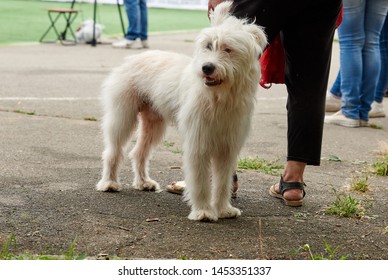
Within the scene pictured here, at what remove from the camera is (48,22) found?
21.4m

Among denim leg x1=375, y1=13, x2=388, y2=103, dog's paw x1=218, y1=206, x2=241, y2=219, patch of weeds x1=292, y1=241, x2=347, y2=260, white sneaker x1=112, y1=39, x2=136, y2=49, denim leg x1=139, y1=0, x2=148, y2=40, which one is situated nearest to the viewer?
patch of weeds x1=292, y1=241, x2=347, y2=260

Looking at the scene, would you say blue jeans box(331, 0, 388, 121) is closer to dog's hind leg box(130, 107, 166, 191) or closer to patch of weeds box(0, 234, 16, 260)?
dog's hind leg box(130, 107, 166, 191)

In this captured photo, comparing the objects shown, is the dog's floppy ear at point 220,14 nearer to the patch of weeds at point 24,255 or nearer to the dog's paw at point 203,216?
the dog's paw at point 203,216

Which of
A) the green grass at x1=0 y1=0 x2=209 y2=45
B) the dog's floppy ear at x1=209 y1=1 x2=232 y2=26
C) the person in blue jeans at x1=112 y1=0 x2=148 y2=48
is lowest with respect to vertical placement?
the green grass at x1=0 y1=0 x2=209 y2=45

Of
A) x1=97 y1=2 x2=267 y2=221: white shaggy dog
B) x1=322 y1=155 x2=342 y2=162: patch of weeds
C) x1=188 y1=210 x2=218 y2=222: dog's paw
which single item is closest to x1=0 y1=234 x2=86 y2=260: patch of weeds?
x1=188 y1=210 x2=218 y2=222: dog's paw

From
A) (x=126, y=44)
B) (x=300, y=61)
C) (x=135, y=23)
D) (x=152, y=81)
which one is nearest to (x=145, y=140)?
(x=152, y=81)

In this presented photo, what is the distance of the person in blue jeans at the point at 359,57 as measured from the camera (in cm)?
805

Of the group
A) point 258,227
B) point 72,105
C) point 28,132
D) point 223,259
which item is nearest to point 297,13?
point 258,227

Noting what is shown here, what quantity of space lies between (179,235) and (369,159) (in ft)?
10.4

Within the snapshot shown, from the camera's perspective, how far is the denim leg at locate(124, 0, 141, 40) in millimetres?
15766

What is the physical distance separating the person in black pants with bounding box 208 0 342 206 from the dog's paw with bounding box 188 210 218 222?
719mm

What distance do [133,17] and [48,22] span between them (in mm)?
6383

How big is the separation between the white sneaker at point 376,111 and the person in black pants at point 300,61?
411 centimetres

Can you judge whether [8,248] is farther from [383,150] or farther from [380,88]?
[380,88]
